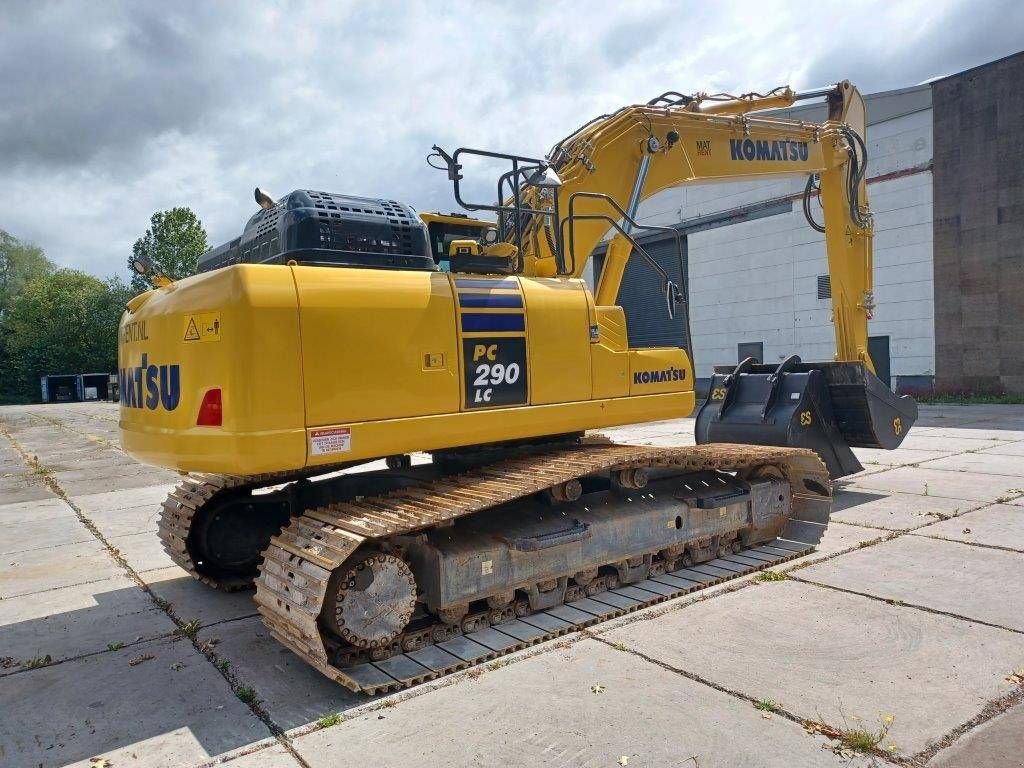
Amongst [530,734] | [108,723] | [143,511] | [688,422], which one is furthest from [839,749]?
[688,422]

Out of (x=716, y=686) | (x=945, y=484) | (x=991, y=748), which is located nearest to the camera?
(x=991, y=748)

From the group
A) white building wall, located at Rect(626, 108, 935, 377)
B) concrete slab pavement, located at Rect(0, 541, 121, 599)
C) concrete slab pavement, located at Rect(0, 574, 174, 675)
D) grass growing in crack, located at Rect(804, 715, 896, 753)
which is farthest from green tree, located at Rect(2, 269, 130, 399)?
grass growing in crack, located at Rect(804, 715, 896, 753)

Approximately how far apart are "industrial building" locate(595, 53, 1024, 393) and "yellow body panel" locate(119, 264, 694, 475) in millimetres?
13276

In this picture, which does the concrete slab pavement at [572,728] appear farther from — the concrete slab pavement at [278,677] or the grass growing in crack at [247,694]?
the grass growing in crack at [247,694]

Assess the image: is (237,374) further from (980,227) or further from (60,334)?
(60,334)

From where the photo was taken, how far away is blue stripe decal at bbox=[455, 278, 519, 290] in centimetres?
461

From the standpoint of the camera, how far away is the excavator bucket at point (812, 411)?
8000 millimetres

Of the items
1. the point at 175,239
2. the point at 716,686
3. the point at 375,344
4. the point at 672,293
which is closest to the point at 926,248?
the point at 672,293

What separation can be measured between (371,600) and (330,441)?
0.86m

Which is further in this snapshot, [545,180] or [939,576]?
[939,576]

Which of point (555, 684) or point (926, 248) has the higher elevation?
point (926, 248)

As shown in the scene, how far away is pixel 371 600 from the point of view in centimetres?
396

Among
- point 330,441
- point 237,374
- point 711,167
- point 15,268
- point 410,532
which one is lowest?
point 410,532

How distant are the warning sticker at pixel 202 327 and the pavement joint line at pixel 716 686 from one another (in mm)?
2675
